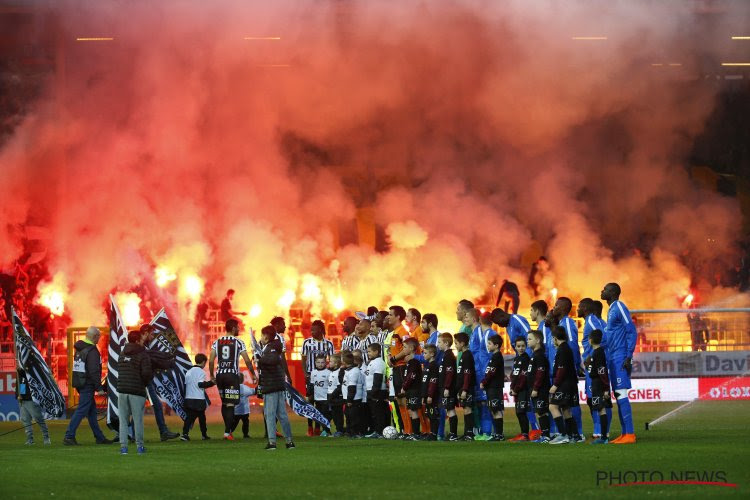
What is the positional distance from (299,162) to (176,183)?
3684 mm

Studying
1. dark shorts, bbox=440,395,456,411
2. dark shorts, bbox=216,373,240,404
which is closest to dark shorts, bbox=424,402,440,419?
dark shorts, bbox=440,395,456,411

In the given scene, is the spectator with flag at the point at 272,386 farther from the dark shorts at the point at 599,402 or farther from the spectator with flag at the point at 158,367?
the dark shorts at the point at 599,402

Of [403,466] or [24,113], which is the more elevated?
[24,113]

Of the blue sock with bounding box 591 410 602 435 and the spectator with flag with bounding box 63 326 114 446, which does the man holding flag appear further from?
the blue sock with bounding box 591 410 602 435

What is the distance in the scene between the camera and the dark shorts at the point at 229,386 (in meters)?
16.9

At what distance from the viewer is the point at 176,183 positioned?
105ft

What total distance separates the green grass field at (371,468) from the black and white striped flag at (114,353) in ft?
2.19

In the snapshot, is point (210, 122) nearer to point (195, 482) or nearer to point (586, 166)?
point (586, 166)

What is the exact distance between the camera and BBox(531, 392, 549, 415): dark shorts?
14164 millimetres

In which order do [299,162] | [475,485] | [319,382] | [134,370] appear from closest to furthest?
[475,485], [134,370], [319,382], [299,162]

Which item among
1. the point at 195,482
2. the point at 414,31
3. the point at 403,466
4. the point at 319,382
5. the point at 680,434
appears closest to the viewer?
the point at 195,482

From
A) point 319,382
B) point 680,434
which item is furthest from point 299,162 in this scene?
point 680,434

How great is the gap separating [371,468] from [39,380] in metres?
6.65

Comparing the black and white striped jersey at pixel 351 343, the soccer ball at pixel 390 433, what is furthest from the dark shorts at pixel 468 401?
the black and white striped jersey at pixel 351 343
